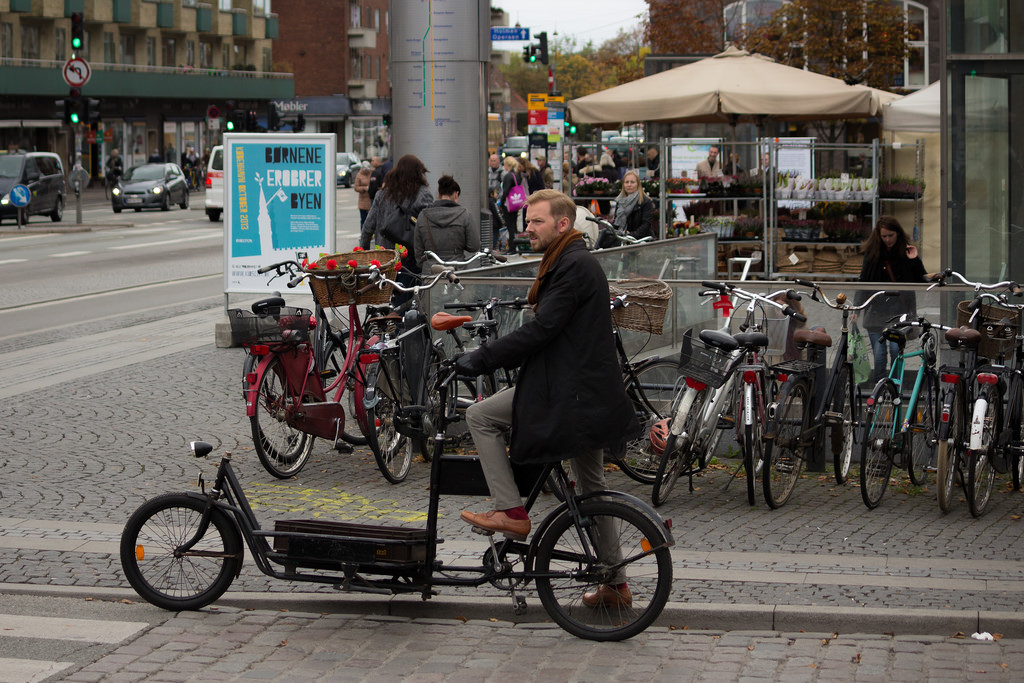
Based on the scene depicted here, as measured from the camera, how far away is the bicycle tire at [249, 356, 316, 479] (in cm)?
830

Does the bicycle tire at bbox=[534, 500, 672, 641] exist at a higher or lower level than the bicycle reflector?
lower

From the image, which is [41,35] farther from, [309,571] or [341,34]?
[309,571]

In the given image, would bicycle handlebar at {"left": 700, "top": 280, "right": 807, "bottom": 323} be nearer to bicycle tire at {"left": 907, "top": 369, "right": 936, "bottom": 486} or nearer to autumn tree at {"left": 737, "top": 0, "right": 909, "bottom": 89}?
bicycle tire at {"left": 907, "top": 369, "right": 936, "bottom": 486}

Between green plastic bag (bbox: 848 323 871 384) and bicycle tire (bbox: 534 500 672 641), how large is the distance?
131 inches

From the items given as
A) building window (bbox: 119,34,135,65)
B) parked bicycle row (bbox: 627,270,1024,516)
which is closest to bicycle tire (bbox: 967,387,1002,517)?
parked bicycle row (bbox: 627,270,1024,516)

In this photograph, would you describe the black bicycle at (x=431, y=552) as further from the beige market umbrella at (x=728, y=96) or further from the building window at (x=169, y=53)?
the building window at (x=169, y=53)

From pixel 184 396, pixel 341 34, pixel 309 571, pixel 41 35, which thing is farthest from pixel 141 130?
pixel 309 571

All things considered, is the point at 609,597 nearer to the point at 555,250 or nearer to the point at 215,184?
the point at 555,250

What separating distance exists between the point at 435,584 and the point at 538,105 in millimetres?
35146

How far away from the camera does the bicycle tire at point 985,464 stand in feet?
24.1

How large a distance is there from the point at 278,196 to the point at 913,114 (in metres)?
9.49

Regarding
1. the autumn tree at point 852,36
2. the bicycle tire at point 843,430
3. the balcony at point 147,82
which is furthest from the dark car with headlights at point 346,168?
the bicycle tire at point 843,430

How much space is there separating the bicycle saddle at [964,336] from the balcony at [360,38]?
83.6m

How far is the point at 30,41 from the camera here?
57.1 meters
